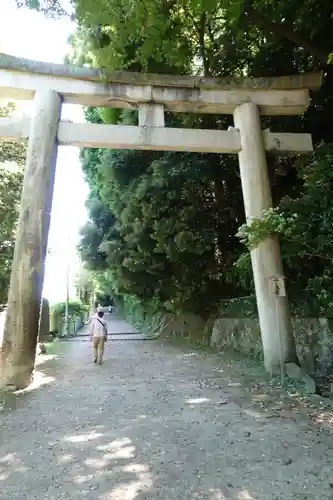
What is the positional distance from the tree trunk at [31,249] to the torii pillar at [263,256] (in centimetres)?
350

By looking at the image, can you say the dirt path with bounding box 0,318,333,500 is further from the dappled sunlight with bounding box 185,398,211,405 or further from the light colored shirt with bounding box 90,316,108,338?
the light colored shirt with bounding box 90,316,108,338

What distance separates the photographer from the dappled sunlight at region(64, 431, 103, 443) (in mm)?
4098

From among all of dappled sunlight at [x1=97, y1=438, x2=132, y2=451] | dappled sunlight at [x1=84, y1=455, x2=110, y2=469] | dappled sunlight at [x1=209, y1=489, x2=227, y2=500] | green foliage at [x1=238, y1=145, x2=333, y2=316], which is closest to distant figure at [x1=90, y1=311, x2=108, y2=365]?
green foliage at [x1=238, y1=145, x2=333, y2=316]

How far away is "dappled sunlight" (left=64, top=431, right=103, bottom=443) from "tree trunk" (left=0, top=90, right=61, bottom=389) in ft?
8.32

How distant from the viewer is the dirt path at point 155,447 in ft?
10.0

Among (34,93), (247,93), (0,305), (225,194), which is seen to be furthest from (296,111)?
(0,305)

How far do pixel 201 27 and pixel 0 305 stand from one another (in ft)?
34.2

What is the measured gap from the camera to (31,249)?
6695 mm

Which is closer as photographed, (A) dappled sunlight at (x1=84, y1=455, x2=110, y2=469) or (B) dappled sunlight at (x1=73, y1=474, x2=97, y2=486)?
(B) dappled sunlight at (x1=73, y1=474, x2=97, y2=486)

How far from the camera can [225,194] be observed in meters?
11.2

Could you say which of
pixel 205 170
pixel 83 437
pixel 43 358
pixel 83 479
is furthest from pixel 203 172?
pixel 83 479

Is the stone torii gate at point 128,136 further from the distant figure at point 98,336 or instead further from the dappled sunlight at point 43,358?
the dappled sunlight at point 43,358

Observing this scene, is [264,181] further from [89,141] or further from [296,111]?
[89,141]

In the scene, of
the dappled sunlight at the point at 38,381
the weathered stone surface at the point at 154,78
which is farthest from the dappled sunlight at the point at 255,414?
the weathered stone surface at the point at 154,78
